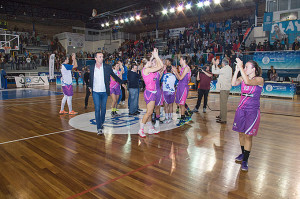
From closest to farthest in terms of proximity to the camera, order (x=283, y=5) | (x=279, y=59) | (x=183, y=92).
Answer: (x=183, y=92) → (x=279, y=59) → (x=283, y=5)

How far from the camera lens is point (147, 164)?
3512 millimetres

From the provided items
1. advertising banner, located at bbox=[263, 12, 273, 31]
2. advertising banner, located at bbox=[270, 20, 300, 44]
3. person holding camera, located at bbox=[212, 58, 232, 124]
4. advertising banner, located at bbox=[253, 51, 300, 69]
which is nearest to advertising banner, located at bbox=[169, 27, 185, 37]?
advertising banner, located at bbox=[263, 12, 273, 31]

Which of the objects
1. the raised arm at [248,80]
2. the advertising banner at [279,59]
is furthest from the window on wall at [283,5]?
the raised arm at [248,80]

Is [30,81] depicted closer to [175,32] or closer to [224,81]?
[175,32]

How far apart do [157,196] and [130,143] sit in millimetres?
1994

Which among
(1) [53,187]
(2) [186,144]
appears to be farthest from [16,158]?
(2) [186,144]

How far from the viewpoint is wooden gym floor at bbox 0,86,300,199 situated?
2.73 m

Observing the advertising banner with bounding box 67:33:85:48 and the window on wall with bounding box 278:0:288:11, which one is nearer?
the window on wall with bounding box 278:0:288:11

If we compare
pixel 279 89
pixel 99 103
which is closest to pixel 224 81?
pixel 99 103

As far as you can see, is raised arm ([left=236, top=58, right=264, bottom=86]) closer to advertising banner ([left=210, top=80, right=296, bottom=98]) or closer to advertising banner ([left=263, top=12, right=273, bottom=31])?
advertising banner ([left=210, top=80, right=296, bottom=98])

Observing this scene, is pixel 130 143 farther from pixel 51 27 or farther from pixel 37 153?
pixel 51 27

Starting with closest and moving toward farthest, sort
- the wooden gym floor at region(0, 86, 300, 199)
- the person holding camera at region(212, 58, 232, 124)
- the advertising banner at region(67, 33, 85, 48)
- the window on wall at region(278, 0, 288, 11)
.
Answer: the wooden gym floor at region(0, 86, 300, 199)
the person holding camera at region(212, 58, 232, 124)
the window on wall at region(278, 0, 288, 11)
the advertising banner at region(67, 33, 85, 48)

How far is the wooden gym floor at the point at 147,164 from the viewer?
2.73 meters

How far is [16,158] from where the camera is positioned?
378 cm
